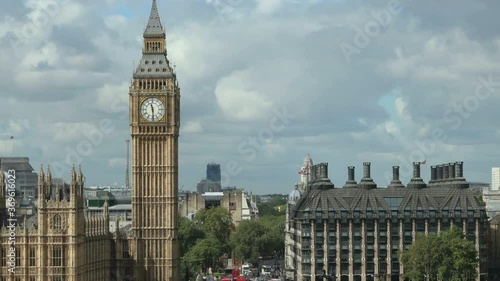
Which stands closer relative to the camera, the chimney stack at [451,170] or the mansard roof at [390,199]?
the mansard roof at [390,199]

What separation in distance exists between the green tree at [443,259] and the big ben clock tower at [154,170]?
2937 centimetres

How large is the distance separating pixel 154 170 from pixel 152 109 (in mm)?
7296

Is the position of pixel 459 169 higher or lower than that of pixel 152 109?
lower

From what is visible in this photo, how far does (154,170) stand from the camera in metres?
148

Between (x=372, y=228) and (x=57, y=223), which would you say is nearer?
(x=57, y=223)

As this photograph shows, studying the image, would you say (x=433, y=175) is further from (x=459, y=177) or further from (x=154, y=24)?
(x=154, y=24)

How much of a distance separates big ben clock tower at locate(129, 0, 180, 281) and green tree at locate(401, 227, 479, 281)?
29370 mm

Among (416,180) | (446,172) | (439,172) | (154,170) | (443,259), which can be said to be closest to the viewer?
(154,170)

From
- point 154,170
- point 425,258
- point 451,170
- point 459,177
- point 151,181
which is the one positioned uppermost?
point 451,170

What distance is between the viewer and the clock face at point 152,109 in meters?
147

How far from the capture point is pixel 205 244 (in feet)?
655

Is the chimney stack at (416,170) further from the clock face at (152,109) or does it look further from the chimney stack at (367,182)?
the clock face at (152,109)

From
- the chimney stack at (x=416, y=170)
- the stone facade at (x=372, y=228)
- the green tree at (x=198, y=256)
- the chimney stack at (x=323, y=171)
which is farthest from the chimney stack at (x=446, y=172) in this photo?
the green tree at (x=198, y=256)

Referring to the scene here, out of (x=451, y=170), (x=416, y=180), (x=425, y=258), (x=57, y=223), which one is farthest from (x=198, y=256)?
Answer: (x=57, y=223)
